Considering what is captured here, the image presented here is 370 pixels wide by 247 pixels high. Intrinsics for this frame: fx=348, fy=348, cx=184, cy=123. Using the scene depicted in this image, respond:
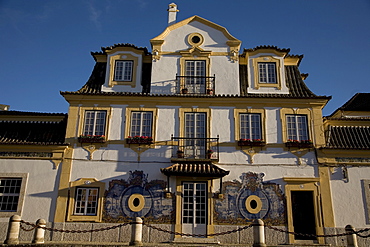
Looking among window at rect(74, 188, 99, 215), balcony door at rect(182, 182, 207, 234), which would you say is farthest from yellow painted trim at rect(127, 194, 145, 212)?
balcony door at rect(182, 182, 207, 234)

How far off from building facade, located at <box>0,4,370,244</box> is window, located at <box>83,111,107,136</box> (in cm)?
5

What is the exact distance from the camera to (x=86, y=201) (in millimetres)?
15703

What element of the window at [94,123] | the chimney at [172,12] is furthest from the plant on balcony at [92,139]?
the chimney at [172,12]

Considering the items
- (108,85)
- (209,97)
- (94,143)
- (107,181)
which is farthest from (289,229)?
(108,85)

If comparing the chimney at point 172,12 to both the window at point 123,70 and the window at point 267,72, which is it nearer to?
the window at point 123,70

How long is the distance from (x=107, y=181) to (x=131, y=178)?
3.62 ft

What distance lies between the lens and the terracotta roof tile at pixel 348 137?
1642 centimetres

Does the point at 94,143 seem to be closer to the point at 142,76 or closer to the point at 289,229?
the point at 142,76

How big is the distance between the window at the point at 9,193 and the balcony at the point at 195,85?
872cm

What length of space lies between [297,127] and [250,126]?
2262 mm

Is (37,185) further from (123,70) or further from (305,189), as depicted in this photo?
(305,189)

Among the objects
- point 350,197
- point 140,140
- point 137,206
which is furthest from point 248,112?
point 137,206

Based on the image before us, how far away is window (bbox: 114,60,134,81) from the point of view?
1798 cm

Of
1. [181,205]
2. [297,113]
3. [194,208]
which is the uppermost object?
[297,113]
